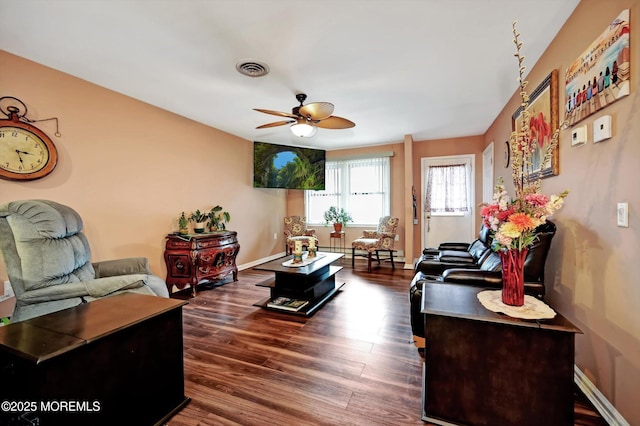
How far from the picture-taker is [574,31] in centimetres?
186

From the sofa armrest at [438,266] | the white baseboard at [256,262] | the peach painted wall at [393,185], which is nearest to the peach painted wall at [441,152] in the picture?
the peach painted wall at [393,185]

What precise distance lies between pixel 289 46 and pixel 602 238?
2.55 metres

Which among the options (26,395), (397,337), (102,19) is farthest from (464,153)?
(26,395)

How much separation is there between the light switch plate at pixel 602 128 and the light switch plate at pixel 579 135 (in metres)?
0.11

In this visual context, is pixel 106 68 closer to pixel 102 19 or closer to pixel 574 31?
pixel 102 19

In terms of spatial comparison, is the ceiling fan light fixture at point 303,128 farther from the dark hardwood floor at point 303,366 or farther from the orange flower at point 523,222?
the orange flower at point 523,222

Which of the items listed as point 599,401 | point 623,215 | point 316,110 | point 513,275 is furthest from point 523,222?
point 316,110

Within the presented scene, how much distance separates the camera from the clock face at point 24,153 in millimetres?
2299

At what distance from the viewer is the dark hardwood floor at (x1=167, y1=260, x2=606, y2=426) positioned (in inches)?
61.3

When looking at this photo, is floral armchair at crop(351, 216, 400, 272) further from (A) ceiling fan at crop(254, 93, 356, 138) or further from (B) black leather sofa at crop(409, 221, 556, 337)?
(A) ceiling fan at crop(254, 93, 356, 138)

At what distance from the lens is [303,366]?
2.02 metres

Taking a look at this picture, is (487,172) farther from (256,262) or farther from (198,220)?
(198,220)

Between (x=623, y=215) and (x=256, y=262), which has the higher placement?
(x=623, y=215)

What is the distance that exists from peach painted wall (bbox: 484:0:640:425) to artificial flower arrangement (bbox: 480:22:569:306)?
375 millimetres
